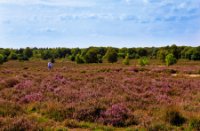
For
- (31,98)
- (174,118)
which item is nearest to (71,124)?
(174,118)

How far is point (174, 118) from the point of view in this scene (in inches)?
478

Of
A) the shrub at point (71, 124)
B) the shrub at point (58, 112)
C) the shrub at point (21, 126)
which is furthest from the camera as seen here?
the shrub at point (58, 112)

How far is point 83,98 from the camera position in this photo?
651 inches

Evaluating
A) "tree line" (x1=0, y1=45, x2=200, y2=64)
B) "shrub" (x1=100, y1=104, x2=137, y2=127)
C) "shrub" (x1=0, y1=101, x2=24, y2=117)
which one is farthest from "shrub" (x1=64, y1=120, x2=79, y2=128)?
"tree line" (x1=0, y1=45, x2=200, y2=64)

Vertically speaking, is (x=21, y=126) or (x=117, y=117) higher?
(x=21, y=126)

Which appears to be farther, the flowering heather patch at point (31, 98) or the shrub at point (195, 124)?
the flowering heather patch at point (31, 98)

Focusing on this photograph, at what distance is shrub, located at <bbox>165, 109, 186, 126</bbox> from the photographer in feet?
39.5

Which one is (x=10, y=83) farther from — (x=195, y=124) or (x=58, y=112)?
(x=195, y=124)

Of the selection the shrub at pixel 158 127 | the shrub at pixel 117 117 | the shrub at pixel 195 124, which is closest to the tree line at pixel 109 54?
the shrub at pixel 117 117

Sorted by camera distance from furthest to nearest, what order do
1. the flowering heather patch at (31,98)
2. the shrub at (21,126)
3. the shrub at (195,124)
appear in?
the flowering heather patch at (31,98), the shrub at (195,124), the shrub at (21,126)

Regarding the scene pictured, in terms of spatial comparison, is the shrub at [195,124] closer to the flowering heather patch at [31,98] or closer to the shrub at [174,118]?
the shrub at [174,118]

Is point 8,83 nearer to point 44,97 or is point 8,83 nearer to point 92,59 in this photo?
point 44,97

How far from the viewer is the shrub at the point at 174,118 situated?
39.5 feet

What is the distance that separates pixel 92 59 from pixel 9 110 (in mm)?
90875
